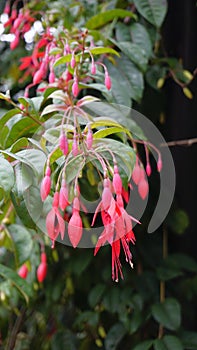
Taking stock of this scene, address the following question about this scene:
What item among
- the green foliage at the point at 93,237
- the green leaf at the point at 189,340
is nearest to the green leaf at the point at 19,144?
the green foliage at the point at 93,237

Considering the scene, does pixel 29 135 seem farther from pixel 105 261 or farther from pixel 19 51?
pixel 19 51

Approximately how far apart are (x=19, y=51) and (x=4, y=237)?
2.39 feet

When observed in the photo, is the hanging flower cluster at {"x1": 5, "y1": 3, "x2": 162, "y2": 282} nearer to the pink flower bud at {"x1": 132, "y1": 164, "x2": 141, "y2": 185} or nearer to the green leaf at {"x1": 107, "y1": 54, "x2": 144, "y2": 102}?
the pink flower bud at {"x1": 132, "y1": 164, "x2": 141, "y2": 185}

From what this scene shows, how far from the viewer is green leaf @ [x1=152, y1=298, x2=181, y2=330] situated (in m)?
1.14

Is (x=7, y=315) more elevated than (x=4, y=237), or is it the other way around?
(x=4, y=237)

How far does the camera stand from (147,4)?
3.77 feet

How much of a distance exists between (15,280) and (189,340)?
0.48 metres

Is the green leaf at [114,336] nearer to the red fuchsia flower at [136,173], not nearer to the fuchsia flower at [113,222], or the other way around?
the red fuchsia flower at [136,173]

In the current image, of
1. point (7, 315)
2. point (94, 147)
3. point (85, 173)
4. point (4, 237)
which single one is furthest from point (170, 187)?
point (7, 315)

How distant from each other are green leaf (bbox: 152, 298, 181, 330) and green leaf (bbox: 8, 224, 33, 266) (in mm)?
342

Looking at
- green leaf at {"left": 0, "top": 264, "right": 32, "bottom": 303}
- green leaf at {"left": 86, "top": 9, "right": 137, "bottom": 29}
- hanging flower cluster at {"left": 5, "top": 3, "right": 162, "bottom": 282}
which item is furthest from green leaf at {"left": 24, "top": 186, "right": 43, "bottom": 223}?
green leaf at {"left": 86, "top": 9, "right": 137, "bottom": 29}

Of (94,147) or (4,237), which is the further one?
(4,237)

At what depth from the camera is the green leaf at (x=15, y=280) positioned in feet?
2.95

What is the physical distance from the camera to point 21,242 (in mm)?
1048
